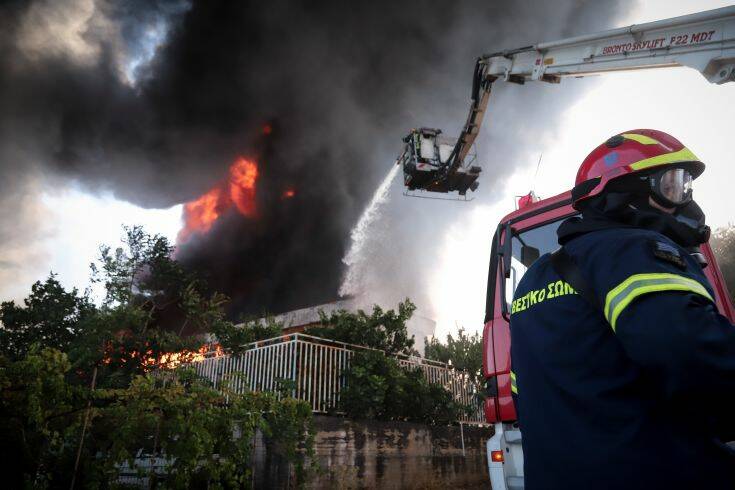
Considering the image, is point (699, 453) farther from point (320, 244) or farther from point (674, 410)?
point (320, 244)

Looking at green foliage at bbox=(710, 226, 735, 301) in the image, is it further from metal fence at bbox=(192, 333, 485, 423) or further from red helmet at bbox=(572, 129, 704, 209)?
red helmet at bbox=(572, 129, 704, 209)

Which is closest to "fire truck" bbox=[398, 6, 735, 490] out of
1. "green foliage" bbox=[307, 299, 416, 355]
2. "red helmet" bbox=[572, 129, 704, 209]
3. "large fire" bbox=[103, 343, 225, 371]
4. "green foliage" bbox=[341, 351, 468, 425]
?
"red helmet" bbox=[572, 129, 704, 209]

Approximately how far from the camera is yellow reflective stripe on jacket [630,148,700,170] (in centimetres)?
185

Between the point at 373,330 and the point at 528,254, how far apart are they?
5675 millimetres

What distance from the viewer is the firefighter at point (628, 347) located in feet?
4.19

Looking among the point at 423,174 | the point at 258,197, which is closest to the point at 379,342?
the point at 423,174

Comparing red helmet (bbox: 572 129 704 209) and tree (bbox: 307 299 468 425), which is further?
tree (bbox: 307 299 468 425)

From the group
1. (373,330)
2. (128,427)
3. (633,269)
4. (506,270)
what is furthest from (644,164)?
(373,330)

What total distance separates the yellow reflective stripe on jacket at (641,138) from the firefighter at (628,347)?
2 cm

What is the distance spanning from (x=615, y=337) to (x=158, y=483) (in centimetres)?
434

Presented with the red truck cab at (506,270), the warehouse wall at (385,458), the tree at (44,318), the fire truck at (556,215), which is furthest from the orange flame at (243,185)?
the red truck cab at (506,270)

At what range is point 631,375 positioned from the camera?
1.43 m

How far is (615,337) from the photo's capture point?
Result: 1505 millimetres

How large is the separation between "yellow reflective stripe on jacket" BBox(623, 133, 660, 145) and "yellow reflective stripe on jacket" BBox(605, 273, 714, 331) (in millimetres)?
851
